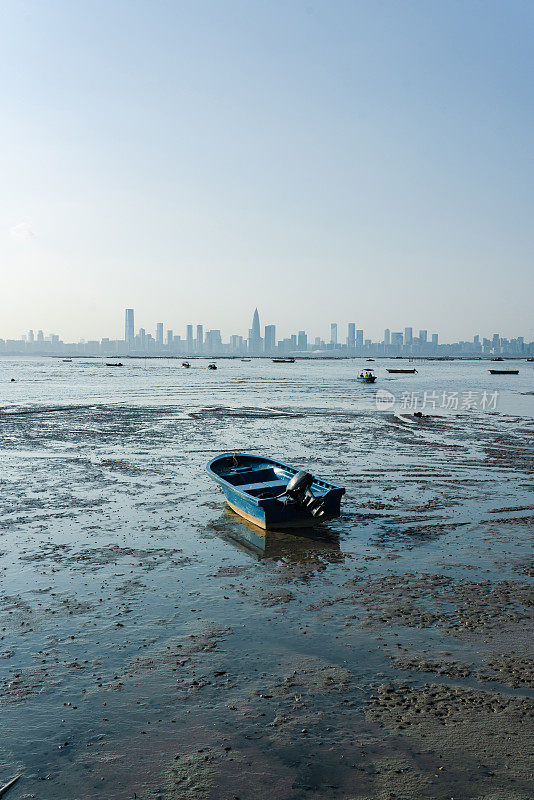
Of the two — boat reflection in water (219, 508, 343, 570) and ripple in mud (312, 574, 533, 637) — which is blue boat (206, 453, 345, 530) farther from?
ripple in mud (312, 574, 533, 637)

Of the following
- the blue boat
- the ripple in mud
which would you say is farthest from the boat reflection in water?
the ripple in mud

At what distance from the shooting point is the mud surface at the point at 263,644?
7113mm

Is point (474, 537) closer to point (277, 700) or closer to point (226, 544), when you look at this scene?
point (226, 544)

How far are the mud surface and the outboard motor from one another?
0.76 metres

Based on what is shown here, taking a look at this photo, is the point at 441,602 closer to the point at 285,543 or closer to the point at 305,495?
the point at 285,543

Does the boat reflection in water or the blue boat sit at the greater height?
the blue boat

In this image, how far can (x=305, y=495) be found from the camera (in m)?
16.7

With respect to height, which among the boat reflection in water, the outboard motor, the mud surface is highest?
the outboard motor

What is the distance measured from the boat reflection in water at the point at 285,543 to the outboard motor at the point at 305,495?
708mm

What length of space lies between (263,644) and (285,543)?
5.99m

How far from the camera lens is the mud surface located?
23.3 feet
